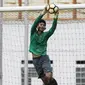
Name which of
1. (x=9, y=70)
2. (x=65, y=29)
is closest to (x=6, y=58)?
(x=9, y=70)

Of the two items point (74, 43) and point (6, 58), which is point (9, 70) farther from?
point (74, 43)

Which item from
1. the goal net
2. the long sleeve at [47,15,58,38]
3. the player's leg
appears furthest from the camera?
the goal net

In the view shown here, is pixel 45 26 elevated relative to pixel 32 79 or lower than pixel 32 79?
elevated

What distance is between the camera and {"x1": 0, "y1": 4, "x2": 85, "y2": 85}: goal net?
46.4ft

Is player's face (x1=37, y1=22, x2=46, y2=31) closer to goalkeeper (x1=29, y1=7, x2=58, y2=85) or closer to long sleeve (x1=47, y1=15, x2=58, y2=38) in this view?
goalkeeper (x1=29, y1=7, x2=58, y2=85)

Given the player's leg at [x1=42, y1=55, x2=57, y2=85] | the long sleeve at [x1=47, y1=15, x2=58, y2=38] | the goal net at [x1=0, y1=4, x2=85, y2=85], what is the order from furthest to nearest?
the goal net at [x1=0, y1=4, x2=85, y2=85]
the player's leg at [x1=42, y1=55, x2=57, y2=85]
the long sleeve at [x1=47, y1=15, x2=58, y2=38]

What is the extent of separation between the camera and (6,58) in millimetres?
14484

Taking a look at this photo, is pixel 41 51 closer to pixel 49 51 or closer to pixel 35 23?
pixel 35 23

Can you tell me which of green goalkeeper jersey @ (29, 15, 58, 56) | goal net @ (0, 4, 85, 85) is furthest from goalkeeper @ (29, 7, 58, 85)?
goal net @ (0, 4, 85, 85)

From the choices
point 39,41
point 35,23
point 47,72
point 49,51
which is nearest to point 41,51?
point 39,41

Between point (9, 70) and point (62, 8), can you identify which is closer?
point (62, 8)

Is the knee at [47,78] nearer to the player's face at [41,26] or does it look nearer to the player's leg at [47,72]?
the player's leg at [47,72]

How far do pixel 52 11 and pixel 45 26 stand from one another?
1.18 ft

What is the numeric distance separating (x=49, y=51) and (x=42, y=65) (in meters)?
1.16
